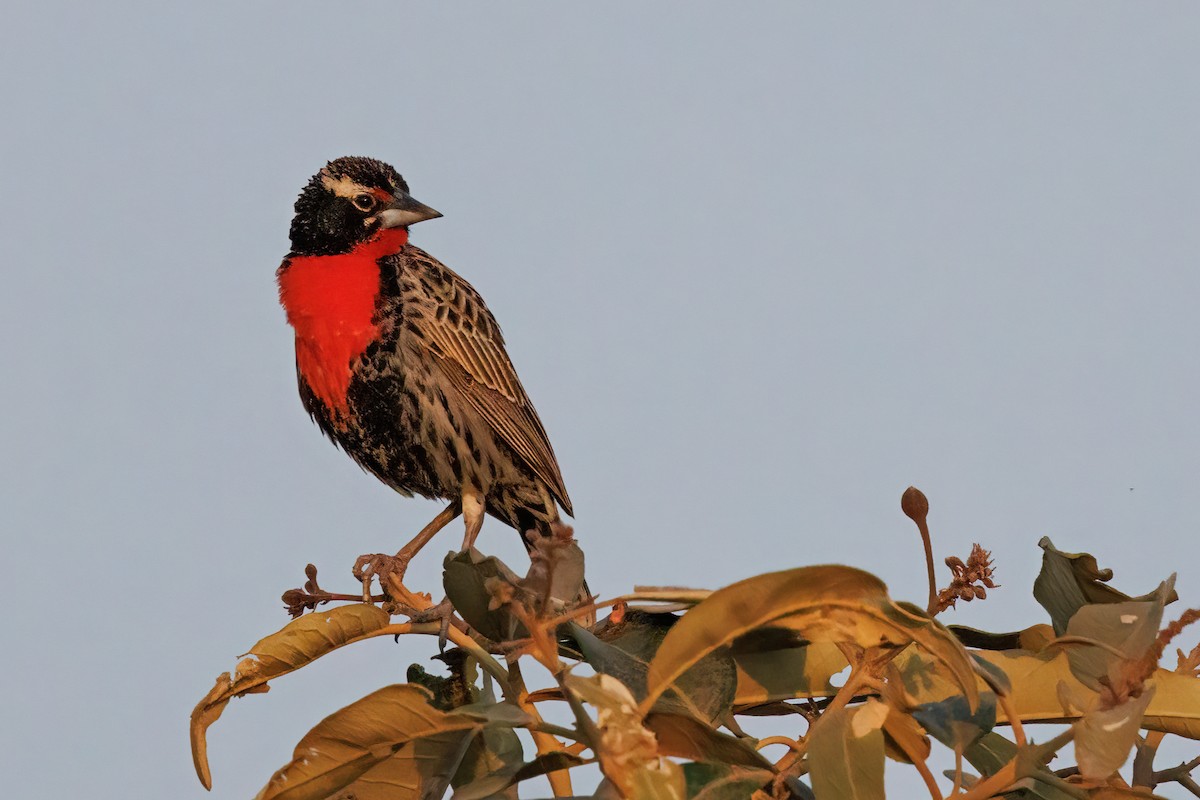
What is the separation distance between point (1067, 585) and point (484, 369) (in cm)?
459

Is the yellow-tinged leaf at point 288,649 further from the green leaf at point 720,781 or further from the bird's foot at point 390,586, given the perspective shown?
the green leaf at point 720,781

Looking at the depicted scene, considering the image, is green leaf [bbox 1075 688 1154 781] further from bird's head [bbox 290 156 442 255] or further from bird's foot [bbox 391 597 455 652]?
bird's head [bbox 290 156 442 255]

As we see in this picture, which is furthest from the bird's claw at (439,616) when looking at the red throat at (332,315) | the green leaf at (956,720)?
the red throat at (332,315)

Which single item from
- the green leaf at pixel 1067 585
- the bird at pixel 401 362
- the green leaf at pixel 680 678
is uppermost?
the bird at pixel 401 362

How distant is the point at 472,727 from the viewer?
247 centimetres

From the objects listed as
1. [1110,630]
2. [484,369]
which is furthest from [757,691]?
[484,369]

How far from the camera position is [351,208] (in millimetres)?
6961

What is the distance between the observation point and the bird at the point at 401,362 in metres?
6.62

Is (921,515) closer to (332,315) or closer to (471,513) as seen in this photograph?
Result: (332,315)

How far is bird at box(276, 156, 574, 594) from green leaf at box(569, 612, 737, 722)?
146 inches

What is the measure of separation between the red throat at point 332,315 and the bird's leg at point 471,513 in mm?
839

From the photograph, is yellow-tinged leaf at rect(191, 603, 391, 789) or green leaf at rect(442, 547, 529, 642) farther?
yellow-tinged leaf at rect(191, 603, 391, 789)

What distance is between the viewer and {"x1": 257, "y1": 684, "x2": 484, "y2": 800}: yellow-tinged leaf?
2445 millimetres

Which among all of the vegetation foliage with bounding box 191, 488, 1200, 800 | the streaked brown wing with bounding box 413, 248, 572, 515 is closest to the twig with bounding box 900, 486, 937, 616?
the vegetation foliage with bounding box 191, 488, 1200, 800
